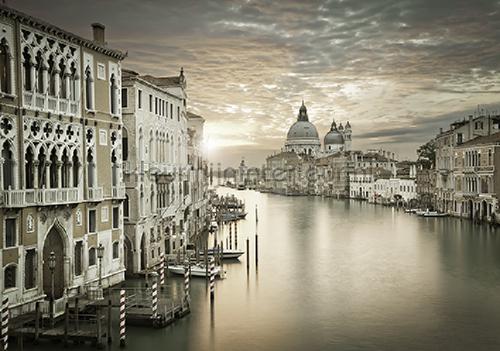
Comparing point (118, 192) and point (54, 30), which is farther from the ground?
point (54, 30)

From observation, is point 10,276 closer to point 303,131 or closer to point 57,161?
point 57,161

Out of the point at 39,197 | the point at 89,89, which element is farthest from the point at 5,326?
the point at 89,89

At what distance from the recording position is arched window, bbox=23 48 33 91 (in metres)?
12.1

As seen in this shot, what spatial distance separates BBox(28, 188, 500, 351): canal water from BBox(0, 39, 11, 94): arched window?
17.1ft

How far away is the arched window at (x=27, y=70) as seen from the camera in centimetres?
1205

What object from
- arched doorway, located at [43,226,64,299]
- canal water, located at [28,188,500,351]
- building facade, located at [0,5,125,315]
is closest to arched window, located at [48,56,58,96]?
building facade, located at [0,5,125,315]

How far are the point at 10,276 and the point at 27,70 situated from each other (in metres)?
4.36

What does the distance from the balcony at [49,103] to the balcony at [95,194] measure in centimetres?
196

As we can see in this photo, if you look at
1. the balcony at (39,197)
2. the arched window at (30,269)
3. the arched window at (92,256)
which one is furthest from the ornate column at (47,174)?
the arched window at (92,256)

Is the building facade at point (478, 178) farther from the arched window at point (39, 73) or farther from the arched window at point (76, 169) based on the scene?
the arched window at point (39, 73)

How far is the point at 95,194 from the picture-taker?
565 inches

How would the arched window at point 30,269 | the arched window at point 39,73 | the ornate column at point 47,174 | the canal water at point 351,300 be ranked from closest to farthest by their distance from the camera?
the arched window at point 30,269 < the canal water at point 351,300 < the arched window at point 39,73 < the ornate column at point 47,174

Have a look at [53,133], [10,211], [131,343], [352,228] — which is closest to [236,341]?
[131,343]

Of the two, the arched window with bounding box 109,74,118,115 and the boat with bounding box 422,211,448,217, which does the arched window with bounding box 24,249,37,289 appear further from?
the boat with bounding box 422,211,448,217
